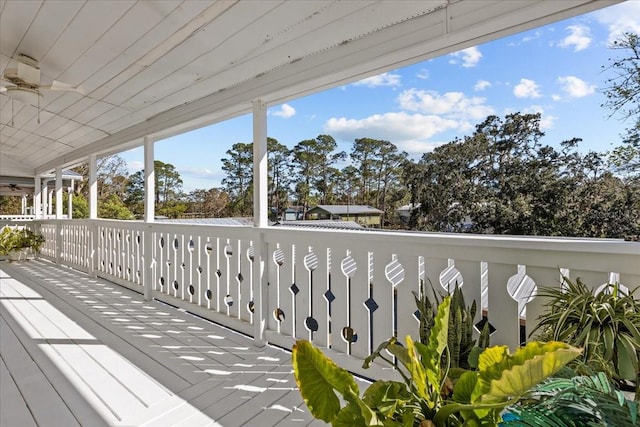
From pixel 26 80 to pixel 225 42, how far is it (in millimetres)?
2402

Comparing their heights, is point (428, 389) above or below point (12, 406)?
above

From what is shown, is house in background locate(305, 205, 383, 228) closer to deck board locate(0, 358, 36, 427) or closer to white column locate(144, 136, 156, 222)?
deck board locate(0, 358, 36, 427)

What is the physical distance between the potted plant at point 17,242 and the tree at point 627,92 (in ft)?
32.1

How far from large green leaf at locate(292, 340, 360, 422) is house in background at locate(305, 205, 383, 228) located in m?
1.43

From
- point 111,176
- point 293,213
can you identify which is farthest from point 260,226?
point 111,176

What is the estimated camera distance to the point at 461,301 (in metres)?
1.77

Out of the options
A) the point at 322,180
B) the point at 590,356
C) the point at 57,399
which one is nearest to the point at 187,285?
the point at 57,399

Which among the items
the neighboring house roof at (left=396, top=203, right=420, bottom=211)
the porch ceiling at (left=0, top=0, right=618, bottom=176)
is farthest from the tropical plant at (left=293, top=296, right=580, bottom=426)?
the porch ceiling at (left=0, top=0, right=618, bottom=176)

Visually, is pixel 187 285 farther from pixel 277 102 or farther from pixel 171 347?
pixel 277 102

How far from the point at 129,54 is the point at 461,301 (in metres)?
2.98

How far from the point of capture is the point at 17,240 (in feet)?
24.8

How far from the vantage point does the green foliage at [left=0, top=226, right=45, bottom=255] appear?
749 cm

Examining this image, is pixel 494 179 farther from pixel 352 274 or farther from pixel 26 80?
pixel 26 80

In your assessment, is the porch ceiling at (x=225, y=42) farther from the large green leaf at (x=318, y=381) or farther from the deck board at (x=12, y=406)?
the deck board at (x=12, y=406)
